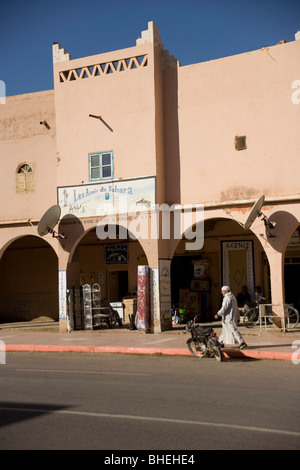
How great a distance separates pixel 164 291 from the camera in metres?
18.9

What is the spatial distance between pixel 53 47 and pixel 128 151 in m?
4.98

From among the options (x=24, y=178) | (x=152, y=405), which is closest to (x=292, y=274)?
(x=24, y=178)

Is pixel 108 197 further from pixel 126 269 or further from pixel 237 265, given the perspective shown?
pixel 237 265

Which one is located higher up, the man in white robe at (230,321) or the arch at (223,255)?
the arch at (223,255)

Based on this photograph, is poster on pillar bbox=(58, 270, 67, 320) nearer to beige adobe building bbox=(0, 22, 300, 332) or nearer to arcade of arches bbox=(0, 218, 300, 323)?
beige adobe building bbox=(0, 22, 300, 332)

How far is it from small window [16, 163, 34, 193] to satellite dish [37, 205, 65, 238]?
236 cm

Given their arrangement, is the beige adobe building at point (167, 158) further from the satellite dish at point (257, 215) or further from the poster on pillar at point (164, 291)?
the satellite dish at point (257, 215)

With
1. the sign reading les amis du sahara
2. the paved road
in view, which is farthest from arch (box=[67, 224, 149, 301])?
the paved road

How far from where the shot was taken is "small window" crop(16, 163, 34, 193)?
2144cm

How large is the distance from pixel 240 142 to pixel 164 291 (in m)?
5.38

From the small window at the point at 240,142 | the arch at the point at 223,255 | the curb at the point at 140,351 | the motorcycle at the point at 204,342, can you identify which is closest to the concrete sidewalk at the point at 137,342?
the curb at the point at 140,351

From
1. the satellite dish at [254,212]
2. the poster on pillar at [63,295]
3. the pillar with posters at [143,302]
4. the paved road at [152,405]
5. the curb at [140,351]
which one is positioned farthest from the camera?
the poster on pillar at [63,295]

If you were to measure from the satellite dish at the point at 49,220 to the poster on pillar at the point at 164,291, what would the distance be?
12.9ft

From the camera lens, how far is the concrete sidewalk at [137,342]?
13.4 m
